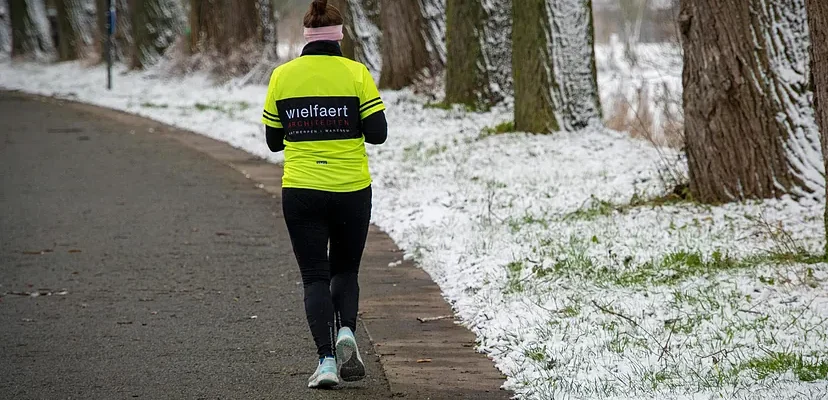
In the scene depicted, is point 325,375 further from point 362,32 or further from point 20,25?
point 20,25

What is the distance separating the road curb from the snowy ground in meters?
0.13

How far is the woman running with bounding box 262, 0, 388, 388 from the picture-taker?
5.46 m

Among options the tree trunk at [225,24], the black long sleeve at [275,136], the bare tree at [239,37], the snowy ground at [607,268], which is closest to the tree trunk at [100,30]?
the tree trunk at [225,24]

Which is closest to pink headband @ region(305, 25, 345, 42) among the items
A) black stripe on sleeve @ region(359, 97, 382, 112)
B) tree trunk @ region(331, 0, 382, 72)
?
black stripe on sleeve @ region(359, 97, 382, 112)

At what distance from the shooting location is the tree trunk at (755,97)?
31.4 feet

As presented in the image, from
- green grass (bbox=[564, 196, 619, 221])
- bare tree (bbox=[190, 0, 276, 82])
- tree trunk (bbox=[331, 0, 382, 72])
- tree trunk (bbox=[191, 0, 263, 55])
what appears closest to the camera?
green grass (bbox=[564, 196, 619, 221])

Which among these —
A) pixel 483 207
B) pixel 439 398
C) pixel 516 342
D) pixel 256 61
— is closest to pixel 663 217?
pixel 483 207

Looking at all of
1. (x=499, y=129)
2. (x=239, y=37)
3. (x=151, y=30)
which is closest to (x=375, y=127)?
(x=499, y=129)

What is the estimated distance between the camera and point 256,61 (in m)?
28.7

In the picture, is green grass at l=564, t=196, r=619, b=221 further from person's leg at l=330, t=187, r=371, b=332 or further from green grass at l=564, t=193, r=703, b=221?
person's leg at l=330, t=187, r=371, b=332

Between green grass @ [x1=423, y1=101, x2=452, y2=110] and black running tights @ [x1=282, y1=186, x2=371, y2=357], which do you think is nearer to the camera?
black running tights @ [x1=282, y1=186, x2=371, y2=357]

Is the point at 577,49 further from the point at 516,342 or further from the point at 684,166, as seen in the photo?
the point at 516,342

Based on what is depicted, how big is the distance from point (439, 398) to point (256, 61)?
2391 cm

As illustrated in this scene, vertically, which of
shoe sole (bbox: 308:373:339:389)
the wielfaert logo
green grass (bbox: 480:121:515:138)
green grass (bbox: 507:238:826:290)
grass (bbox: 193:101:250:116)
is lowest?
grass (bbox: 193:101:250:116)
